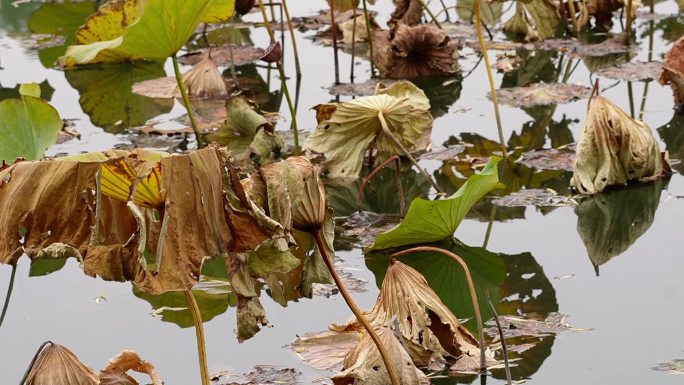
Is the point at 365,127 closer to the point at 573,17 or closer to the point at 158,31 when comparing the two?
the point at 158,31

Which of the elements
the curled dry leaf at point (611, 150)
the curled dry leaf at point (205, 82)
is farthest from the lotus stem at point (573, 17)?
the curled dry leaf at point (611, 150)

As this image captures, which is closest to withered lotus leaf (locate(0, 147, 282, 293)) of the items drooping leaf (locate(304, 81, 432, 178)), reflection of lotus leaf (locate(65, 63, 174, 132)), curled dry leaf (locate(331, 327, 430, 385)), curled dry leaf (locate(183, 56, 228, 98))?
curled dry leaf (locate(331, 327, 430, 385))

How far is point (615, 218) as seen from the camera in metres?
2.59

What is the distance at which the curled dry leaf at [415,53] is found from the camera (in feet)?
12.8

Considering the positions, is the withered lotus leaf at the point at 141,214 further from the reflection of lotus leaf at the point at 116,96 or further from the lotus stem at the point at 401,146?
the reflection of lotus leaf at the point at 116,96

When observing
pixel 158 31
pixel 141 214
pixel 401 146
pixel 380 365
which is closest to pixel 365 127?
pixel 401 146

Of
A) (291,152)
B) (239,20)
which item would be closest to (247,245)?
(291,152)

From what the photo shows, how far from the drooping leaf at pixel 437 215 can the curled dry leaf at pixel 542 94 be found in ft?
4.31

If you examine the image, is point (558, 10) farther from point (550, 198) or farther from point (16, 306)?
point (16, 306)

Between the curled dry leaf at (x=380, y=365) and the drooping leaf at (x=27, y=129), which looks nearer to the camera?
the curled dry leaf at (x=380, y=365)

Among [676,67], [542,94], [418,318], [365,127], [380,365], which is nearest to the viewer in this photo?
[380,365]

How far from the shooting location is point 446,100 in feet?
A: 12.4

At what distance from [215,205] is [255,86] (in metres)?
2.82

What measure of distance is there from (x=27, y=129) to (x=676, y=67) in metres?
1.90
